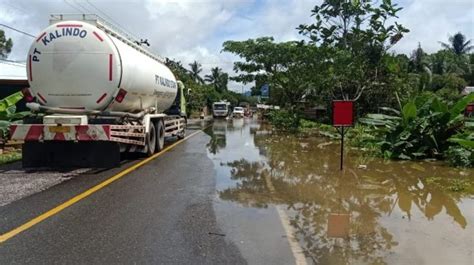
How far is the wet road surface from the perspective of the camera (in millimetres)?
5453

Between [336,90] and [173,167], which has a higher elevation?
[336,90]

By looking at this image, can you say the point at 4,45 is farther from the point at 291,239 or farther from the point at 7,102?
the point at 291,239

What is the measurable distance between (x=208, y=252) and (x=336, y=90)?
2334 centimetres

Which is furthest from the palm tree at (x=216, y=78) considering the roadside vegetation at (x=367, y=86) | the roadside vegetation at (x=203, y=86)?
the roadside vegetation at (x=367, y=86)

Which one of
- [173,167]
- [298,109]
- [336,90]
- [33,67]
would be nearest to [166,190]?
[173,167]

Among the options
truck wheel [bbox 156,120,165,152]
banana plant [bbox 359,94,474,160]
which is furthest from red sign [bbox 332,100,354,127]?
truck wheel [bbox 156,120,165,152]

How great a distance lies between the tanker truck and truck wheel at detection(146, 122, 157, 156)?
5.29ft

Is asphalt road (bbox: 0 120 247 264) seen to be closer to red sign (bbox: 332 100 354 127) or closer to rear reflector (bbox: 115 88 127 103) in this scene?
rear reflector (bbox: 115 88 127 103)

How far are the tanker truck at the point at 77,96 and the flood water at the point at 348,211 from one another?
2.98m

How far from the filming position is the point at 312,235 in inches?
248

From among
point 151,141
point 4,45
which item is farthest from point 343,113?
point 4,45

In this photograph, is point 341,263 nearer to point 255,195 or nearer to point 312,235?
point 312,235

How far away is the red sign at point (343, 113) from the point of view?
1187 cm

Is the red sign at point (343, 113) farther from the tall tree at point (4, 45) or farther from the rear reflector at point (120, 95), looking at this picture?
the tall tree at point (4, 45)
